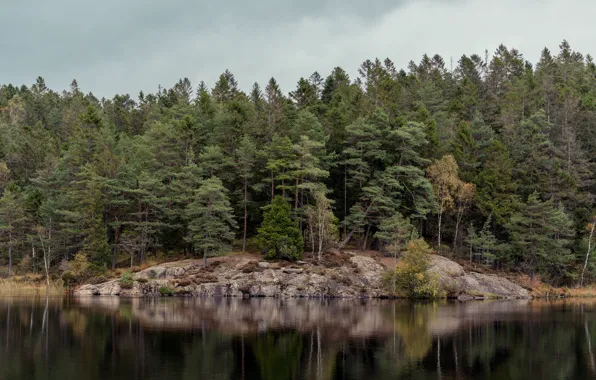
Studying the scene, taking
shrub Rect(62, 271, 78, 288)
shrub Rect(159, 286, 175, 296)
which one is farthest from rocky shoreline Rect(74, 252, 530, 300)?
shrub Rect(62, 271, 78, 288)

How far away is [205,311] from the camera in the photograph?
48.8 meters

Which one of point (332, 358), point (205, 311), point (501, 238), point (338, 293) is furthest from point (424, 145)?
point (332, 358)

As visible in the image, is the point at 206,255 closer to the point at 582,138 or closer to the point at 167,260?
the point at 167,260

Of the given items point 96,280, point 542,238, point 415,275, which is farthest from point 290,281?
point 542,238

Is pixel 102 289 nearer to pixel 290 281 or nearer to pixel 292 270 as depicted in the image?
pixel 290 281

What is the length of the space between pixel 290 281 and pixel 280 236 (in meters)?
6.02

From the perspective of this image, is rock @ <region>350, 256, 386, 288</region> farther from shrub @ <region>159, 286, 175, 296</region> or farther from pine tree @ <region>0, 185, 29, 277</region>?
pine tree @ <region>0, 185, 29, 277</region>

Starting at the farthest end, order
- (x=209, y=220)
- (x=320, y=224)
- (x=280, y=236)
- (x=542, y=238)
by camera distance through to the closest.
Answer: (x=209, y=220) < (x=542, y=238) < (x=280, y=236) < (x=320, y=224)

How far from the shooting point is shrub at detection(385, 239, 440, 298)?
197ft

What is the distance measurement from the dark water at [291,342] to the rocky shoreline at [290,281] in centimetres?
1155

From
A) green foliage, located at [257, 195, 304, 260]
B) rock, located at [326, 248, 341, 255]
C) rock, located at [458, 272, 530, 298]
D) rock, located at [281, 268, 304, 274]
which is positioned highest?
green foliage, located at [257, 195, 304, 260]

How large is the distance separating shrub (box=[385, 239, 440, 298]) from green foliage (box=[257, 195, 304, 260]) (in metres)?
12.7

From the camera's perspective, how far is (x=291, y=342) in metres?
33.8

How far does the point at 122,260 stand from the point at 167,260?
8.60m
